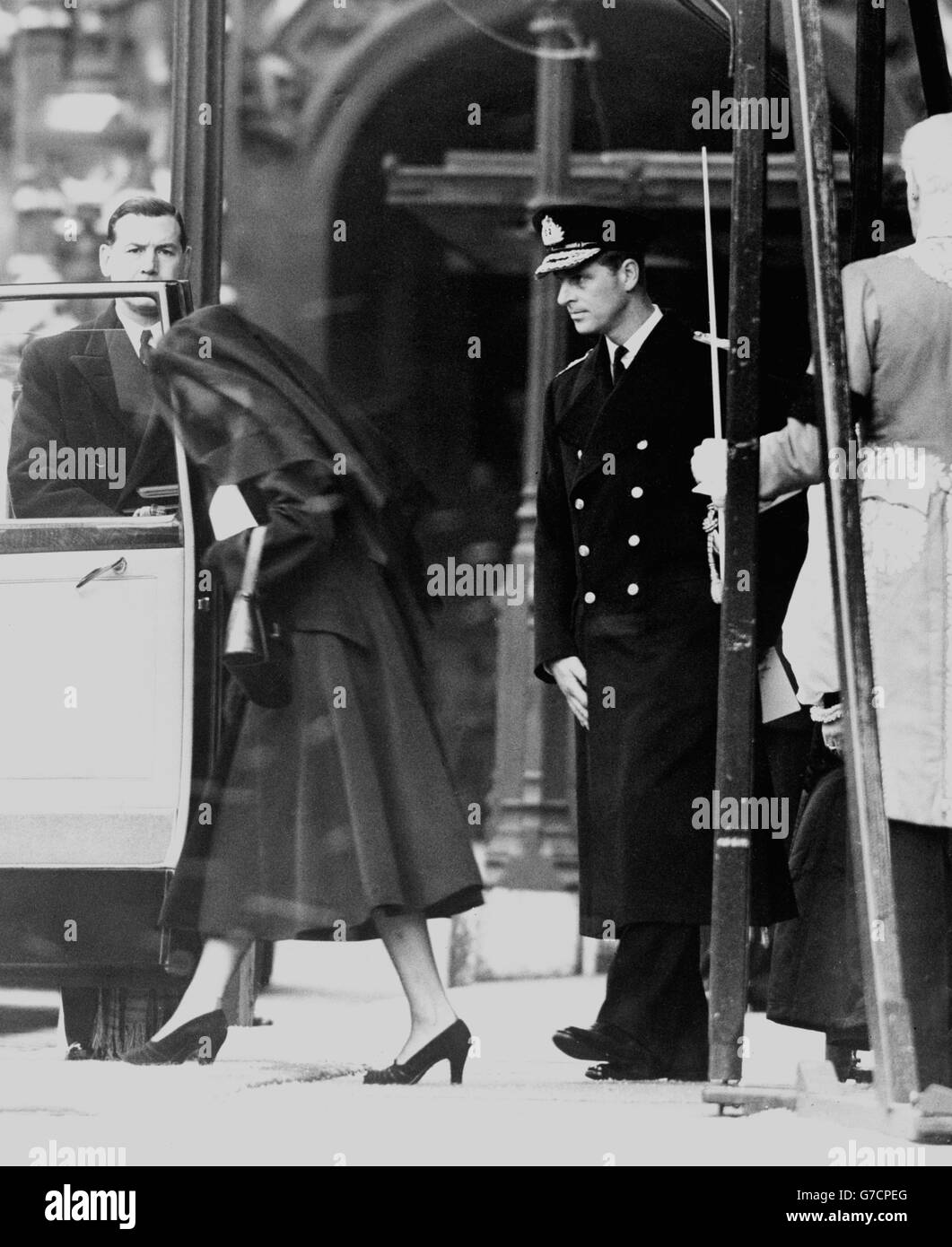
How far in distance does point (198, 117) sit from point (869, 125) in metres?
1.52

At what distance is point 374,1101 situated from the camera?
5.05 meters

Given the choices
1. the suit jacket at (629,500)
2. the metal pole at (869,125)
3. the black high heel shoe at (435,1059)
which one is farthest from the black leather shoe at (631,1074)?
the metal pole at (869,125)

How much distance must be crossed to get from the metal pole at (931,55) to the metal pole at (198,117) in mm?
1571

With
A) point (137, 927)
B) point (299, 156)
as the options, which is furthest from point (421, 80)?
point (137, 927)

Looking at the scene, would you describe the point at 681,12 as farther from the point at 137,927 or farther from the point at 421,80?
the point at 137,927

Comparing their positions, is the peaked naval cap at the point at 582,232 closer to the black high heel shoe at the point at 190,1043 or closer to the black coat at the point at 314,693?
the black coat at the point at 314,693

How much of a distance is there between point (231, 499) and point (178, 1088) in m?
1.22

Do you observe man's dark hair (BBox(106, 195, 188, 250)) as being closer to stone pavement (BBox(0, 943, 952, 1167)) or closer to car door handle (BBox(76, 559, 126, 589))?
car door handle (BBox(76, 559, 126, 589))

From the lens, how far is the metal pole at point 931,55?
5.66m

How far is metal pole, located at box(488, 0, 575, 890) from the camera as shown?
→ 6.05 meters

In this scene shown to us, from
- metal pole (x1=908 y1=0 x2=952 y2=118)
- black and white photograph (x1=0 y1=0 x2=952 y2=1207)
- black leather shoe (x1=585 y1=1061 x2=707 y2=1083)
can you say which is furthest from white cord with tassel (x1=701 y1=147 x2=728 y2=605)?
black leather shoe (x1=585 y1=1061 x2=707 y2=1083)

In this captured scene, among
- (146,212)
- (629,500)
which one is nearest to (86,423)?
(146,212)

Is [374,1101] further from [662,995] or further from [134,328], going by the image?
[134,328]

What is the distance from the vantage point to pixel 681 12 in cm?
584
